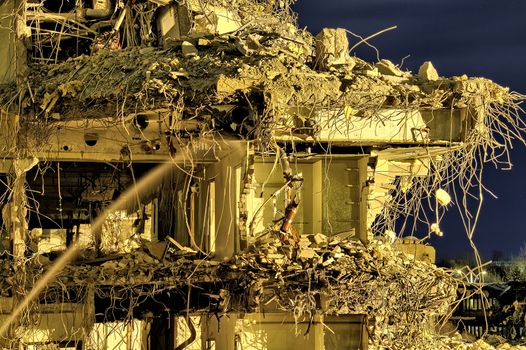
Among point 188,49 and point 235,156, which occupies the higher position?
point 188,49

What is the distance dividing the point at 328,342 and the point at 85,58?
259 inches

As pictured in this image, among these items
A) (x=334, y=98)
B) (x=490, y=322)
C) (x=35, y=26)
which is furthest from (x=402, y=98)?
(x=490, y=322)

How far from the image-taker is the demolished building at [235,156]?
16547 mm

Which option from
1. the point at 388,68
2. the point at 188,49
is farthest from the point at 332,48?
the point at 188,49

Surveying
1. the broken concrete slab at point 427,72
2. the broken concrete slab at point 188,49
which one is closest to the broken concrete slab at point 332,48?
the broken concrete slab at point 427,72

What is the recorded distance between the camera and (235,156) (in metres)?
18.1

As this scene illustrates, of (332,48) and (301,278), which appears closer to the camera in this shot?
(301,278)

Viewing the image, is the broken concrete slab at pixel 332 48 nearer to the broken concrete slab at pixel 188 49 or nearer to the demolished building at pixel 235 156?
the demolished building at pixel 235 156

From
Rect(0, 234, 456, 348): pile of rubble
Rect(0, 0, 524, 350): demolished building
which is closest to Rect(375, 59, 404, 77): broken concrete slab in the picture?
Rect(0, 0, 524, 350): demolished building

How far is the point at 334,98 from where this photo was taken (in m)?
16.4

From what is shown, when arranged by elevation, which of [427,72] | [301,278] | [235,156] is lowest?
[301,278]

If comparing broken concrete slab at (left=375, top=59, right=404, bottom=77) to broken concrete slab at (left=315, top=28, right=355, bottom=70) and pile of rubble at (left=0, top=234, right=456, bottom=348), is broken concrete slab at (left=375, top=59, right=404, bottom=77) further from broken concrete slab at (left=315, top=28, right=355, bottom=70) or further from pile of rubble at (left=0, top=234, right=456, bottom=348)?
pile of rubble at (left=0, top=234, right=456, bottom=348)

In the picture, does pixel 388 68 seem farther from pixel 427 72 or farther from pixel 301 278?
pixel 301 278

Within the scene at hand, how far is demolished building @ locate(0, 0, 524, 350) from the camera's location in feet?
54.3
